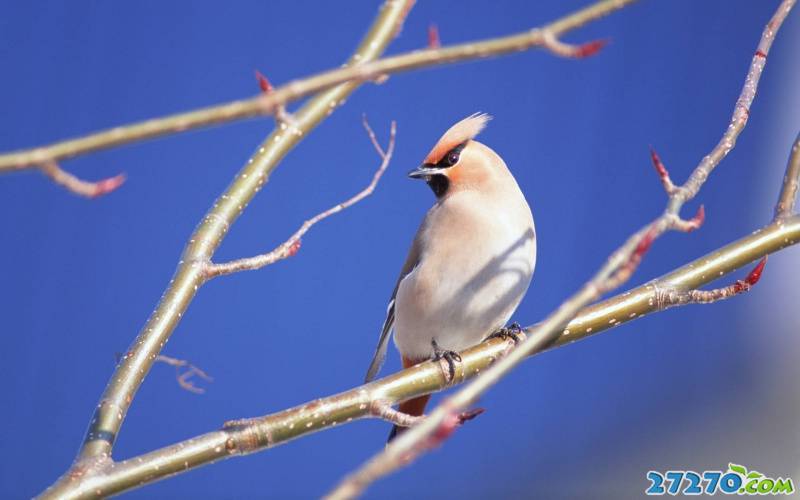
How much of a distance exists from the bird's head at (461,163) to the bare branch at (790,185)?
3.11 feet

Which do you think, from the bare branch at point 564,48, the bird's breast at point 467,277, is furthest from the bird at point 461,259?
the bare branch at point 564,48

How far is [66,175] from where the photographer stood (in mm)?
772

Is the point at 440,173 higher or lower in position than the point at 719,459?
lower

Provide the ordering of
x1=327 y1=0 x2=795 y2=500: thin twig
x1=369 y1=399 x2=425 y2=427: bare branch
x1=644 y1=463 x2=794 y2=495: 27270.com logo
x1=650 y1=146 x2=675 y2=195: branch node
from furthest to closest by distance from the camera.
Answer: x1=644 y1=463 x2=794 y2=495: 27270.com logo → x1=369 y1=399 x2=425 y2=427: bare branch → x1=650 y1=146 x2=675 y2=195: branch node → x1=327 y1=0 x2=795 y2=500: thin twig

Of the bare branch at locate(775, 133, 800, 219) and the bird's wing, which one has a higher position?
the bird's wing

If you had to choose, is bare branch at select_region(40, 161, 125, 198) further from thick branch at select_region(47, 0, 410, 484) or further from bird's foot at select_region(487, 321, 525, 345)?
bird's foot at select_region(487, 321, 525, 345)

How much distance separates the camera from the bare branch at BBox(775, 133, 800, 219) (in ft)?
4.85

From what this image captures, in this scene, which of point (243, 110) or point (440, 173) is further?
point (440, 173)

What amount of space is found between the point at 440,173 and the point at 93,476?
4.75 feet

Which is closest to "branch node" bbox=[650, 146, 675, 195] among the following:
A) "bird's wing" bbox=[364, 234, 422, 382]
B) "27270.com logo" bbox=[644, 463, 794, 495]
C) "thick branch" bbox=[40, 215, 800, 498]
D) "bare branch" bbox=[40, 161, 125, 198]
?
"thick branch" bbox=[40, 215, 800, 498]

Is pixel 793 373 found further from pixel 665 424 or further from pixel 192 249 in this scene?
pixel 192 249

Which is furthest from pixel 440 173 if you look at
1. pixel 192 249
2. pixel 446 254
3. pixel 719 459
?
pixel 719 459

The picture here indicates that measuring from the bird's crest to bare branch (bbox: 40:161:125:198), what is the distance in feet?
5.36

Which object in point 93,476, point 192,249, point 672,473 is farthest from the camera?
point 672,473
